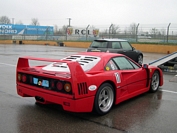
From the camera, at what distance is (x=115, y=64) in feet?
17.1

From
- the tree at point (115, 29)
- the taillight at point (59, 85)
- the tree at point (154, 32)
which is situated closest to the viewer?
the taillight at point (59, 85)

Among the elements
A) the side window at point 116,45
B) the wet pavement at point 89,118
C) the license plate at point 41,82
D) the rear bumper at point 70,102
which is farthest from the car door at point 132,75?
the side window at point 116,45

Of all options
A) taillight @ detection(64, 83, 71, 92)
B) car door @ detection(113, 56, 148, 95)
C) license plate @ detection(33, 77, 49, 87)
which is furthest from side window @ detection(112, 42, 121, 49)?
taillight @ detection(64, 83, 71, 92)

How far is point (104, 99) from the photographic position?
4.63 m

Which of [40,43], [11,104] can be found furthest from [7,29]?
[11,104]

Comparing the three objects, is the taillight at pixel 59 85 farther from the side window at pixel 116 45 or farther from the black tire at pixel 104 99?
the side window at pixel 116 45

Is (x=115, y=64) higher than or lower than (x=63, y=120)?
higher

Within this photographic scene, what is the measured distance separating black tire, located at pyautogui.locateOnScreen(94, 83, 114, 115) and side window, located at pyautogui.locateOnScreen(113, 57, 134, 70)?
81cm

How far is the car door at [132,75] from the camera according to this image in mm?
5242

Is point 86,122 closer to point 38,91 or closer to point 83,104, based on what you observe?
point 83,104

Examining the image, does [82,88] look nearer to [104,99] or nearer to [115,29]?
[104,99]

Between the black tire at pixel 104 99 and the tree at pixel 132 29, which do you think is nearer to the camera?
the black tire at pixel 104 99

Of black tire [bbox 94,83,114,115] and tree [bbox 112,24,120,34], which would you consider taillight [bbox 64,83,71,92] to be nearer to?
black tire [bbox 94,83,114,115]

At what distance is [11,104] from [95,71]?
6.84 ft
